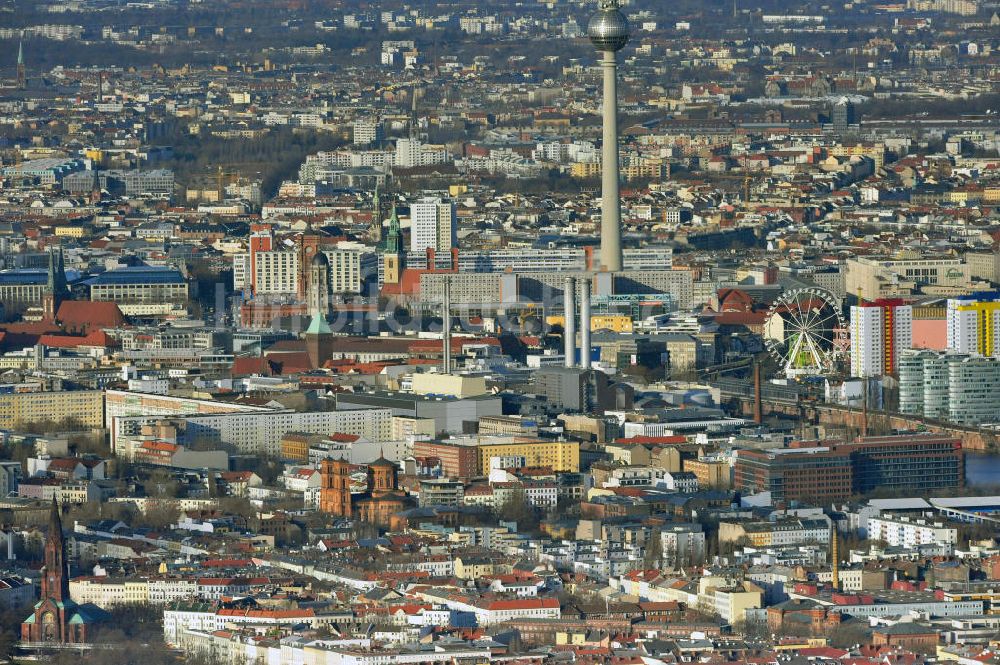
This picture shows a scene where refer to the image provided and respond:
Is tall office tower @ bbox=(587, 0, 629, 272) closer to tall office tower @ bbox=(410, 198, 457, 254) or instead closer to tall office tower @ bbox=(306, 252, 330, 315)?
tall office tower @ bbox=(410, 198, 457, 254)

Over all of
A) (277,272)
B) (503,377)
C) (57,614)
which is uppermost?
(277,272)

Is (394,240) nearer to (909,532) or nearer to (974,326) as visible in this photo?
(974,326)

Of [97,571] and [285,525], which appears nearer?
[97,571]

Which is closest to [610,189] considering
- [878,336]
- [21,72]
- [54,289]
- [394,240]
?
[394,240]

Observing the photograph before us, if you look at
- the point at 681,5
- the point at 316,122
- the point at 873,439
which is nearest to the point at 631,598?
the point at 873,439

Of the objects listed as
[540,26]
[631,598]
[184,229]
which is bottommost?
[631,598]

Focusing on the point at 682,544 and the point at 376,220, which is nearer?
the point at 682,544

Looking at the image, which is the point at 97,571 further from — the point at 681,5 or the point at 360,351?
the point at 681,5
